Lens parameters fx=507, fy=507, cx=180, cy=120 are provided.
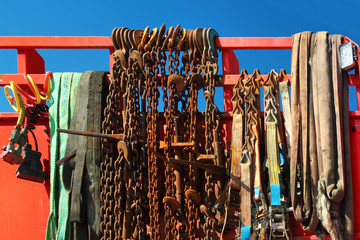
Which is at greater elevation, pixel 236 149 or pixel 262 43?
pixel 262 43

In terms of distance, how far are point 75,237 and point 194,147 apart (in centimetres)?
121

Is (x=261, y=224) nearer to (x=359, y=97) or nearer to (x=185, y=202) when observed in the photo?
(x=185, y=202)

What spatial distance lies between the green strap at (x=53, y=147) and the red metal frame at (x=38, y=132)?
0.10 meters

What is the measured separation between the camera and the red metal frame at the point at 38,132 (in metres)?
4.24

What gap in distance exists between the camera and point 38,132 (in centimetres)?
446

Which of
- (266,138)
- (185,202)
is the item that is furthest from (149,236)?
(266,138)

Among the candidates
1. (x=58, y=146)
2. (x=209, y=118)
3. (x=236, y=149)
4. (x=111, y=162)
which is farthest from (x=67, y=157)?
(x=236, y=149)

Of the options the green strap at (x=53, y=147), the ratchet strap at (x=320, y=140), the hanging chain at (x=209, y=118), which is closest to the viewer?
the ratchet strap at (x=320, y=140)

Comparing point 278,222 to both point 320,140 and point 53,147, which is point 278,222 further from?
point 53,147

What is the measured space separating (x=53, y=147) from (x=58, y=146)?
0.14 feet

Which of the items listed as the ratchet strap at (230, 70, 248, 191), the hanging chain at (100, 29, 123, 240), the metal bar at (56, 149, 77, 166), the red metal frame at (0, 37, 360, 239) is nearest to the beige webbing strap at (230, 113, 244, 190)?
the ratchet strap at (230, 70, 248, 191)

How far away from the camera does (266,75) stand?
4465mm

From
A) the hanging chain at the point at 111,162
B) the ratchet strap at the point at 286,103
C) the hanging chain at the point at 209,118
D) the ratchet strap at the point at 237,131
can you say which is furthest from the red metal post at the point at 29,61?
the ratchet strap at the point at 286,103

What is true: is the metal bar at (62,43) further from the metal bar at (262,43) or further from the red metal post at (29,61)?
the metal bar at (262,43)
